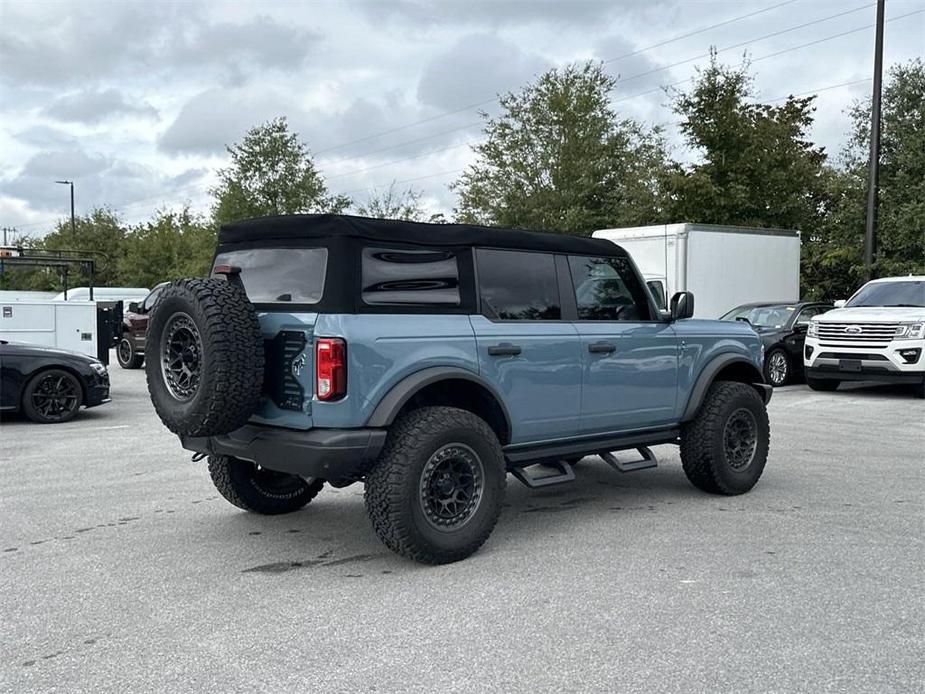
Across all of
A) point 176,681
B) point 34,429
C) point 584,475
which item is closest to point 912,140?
point 584,475

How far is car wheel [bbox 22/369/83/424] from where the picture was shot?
10.9 metres

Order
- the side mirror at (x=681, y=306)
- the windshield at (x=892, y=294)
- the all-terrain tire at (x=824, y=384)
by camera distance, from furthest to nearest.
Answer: the all-terrain tire at (x=824, y=384), the windshield at (x=892, y=294), the side mirror at (x=681, y=306)

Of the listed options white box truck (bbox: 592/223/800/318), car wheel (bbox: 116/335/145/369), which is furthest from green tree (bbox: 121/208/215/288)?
white box truck (bbox: 592/223/800/318)

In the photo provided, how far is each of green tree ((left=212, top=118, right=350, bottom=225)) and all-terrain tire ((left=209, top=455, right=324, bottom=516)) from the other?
28.9 meters

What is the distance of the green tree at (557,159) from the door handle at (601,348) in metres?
24.9

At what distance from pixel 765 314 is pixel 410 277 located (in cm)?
1301

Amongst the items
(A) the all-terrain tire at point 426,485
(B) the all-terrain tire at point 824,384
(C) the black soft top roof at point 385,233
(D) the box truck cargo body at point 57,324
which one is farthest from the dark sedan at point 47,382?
(B) the all-terrain tire at point 824,384

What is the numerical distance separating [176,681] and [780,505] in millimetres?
4451

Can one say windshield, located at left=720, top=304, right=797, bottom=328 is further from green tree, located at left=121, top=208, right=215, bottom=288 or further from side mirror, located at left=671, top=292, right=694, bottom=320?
green tree, located at left=121, top=208, right=215, bottom=288

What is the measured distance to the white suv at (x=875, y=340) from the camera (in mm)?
13367

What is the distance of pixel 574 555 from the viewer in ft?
17.1

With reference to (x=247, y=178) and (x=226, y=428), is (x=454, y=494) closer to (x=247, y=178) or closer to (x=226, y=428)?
(x=226, y=428)

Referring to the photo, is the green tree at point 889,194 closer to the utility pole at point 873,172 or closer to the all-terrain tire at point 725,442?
the utility pole at point 873,172

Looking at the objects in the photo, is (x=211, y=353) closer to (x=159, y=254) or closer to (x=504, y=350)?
(x=504, y=350)
